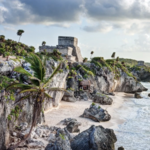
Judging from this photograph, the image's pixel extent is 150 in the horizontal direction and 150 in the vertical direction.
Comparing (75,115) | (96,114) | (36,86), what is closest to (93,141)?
(36,86)

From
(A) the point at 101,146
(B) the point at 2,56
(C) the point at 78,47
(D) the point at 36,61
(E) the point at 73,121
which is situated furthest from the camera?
(C) the point at 78,47

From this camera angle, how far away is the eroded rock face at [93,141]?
15.7 metres

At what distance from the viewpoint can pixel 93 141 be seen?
15.9 metres

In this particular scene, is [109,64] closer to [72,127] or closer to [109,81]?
[109,81]

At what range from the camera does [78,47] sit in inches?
2159

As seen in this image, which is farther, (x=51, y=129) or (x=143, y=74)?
(x=143, y=74)

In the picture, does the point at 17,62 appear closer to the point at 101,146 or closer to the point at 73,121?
the point at 73,121

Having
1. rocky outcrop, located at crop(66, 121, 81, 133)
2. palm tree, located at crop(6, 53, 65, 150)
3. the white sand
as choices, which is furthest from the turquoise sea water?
palm tree, located at crop(6, 53, 65, 150)

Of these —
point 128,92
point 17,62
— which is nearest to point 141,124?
point 17,62

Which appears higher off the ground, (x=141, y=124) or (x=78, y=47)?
(x=78, y=47)

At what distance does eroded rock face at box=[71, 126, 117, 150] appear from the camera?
15.7m

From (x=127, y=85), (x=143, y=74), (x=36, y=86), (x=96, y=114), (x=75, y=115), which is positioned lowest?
(x=75, y=115)

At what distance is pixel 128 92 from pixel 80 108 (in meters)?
27.9

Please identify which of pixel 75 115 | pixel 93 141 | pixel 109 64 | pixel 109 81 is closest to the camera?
pixel 93 141
